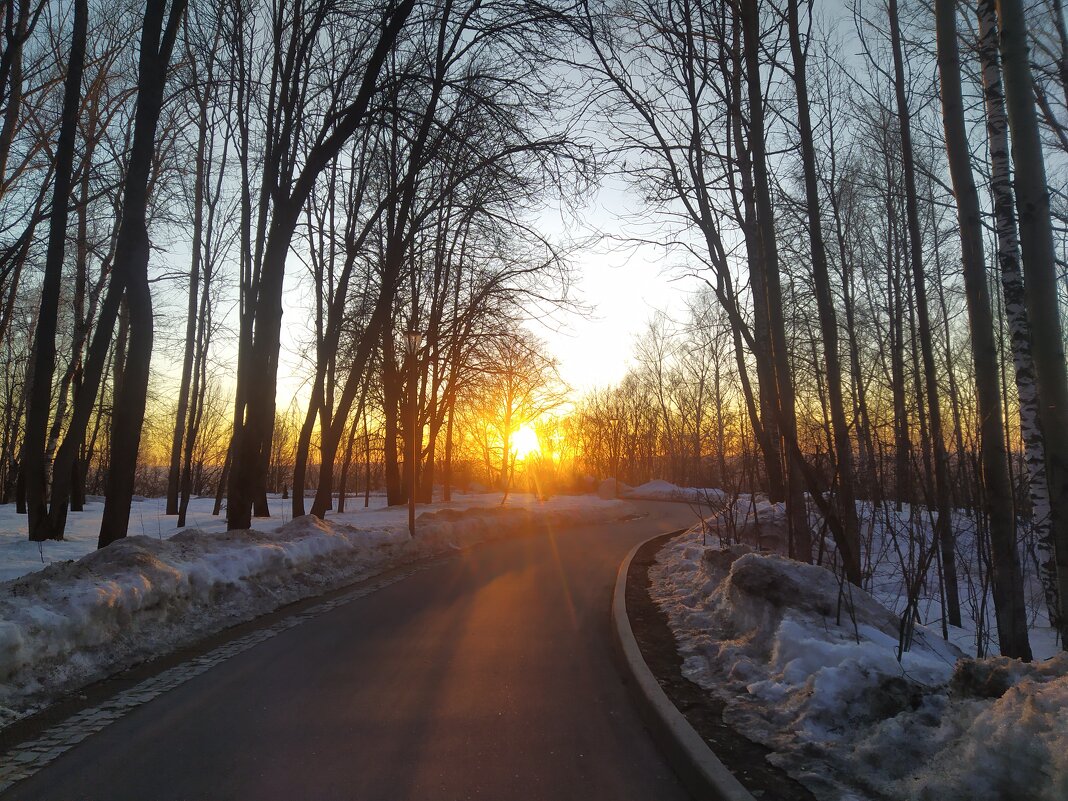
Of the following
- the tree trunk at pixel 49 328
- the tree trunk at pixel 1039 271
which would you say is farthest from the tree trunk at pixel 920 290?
the tree trunk at pixel 49 328

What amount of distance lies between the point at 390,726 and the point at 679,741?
6.10 feet

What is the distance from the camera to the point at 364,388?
1109 inches

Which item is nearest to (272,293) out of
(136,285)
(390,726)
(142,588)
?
(136,285)

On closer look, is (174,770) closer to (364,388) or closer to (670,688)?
(670,688)

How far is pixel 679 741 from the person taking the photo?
413cm

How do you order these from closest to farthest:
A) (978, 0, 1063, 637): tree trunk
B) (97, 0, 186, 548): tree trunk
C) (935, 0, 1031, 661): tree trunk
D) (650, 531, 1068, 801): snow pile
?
(650, 531, 1068, 801): snow pile, (978, 0, 1063, 637): tree trunk, (935, 0, 1031, 661): tree trunk, (97, 0, 186, 548): tree trunk

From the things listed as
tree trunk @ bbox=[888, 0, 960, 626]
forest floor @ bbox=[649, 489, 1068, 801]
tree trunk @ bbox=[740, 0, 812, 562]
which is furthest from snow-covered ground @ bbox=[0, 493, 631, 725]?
tree trunk @ bbox=[888, 0, 960, 626]

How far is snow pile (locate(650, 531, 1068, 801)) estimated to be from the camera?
9.98ft

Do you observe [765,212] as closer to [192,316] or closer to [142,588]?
[142,588]

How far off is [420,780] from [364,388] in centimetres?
2533

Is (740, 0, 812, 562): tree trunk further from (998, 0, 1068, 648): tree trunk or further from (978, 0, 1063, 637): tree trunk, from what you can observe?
(998, 0, 1068, 648): tree trunk

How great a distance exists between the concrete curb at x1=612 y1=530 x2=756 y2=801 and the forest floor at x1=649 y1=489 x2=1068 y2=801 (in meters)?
0.39

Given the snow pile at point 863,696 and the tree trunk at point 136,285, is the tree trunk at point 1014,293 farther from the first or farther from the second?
the tree trunk at point 136,285

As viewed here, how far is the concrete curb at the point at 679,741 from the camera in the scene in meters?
3.56
